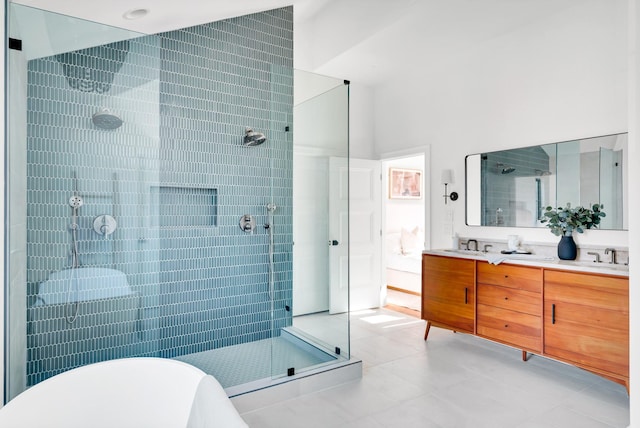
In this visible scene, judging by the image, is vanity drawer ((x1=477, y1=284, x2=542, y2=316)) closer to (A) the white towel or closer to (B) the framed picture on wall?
(A) the white towel

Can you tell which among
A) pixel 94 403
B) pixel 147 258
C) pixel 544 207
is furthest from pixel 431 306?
pixel 94 403

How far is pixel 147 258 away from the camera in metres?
2.44

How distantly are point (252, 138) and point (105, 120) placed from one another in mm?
1121

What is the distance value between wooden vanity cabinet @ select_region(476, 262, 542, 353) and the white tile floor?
0.27m

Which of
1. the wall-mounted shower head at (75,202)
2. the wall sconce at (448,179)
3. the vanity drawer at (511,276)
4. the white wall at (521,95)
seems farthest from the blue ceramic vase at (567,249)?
the wall-mounted shower head at (75,202)

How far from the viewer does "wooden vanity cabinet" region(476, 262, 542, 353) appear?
9.70 ft

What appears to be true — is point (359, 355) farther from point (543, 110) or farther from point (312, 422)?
point (543, 110)

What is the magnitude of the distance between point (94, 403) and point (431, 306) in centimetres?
295

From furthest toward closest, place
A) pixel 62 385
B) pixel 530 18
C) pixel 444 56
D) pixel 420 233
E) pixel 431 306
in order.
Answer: pixel 420 233 → pixel 444 56 → pixel 431 306 → pixel 530 18 → pixel 62 385

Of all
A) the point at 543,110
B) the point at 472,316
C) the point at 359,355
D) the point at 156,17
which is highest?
the point at 156,17

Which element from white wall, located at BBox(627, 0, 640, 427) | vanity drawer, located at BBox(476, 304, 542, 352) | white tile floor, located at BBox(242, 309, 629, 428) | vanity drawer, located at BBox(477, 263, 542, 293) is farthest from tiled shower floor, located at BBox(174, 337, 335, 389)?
white wall, located at BBox(627, 0, 640, 427)

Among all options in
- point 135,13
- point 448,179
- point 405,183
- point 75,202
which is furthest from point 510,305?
point 405,183

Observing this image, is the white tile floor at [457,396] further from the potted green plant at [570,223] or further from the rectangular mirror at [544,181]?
the rectangular mirror at [544,181]

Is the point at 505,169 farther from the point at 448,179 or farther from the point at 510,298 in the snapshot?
the point at 510,298
